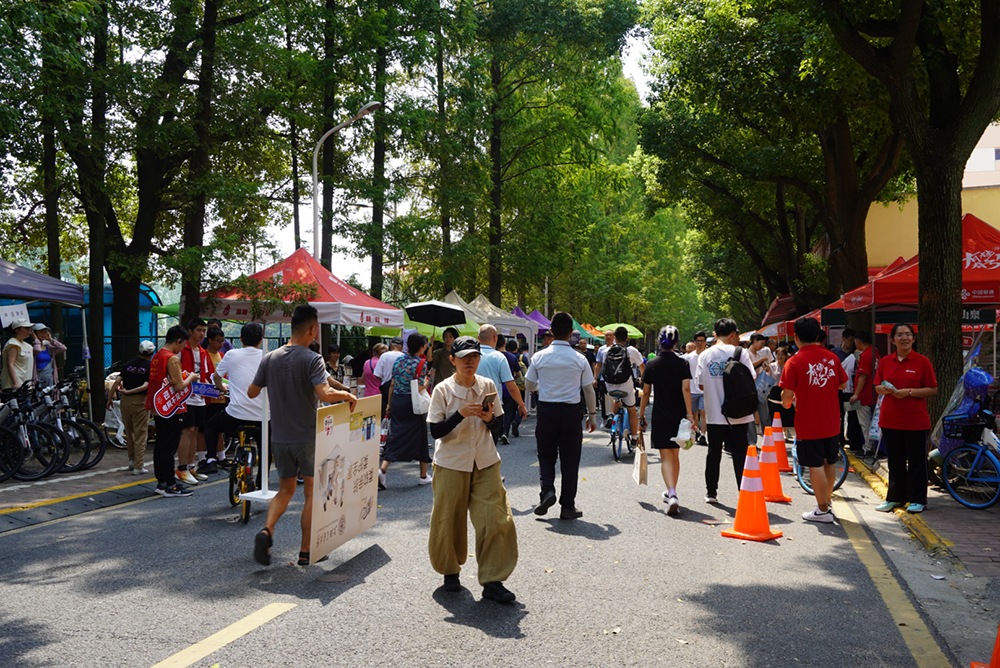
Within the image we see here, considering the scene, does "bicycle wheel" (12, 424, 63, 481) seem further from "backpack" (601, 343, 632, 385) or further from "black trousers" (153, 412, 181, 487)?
"backpack" (601, 343, 632, 385)

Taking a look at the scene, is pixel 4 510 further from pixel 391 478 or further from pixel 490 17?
pixel 490 17

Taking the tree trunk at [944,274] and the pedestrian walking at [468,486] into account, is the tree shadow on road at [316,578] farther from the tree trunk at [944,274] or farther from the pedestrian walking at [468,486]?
the tree trunk at [944,274]

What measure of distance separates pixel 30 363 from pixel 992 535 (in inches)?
470

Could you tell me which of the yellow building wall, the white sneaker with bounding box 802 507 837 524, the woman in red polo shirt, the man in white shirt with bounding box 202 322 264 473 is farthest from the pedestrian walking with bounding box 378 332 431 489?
the yellow building wall

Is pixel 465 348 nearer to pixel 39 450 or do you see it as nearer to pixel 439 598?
pixel 439 598

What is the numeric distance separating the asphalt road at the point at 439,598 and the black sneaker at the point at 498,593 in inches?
2.1

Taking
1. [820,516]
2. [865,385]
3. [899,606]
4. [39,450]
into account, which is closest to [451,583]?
[899,606]

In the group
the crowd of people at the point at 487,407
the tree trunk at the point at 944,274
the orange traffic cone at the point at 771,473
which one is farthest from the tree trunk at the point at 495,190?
the orange traffic cone at the point at 771,473

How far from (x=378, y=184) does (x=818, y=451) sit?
1661 centimetres

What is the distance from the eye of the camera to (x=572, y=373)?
7719 mm

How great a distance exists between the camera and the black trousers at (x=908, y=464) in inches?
309

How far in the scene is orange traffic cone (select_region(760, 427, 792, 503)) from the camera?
329 inches

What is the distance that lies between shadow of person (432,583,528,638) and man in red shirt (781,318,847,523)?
151 inches

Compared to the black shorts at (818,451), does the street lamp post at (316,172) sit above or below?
above
